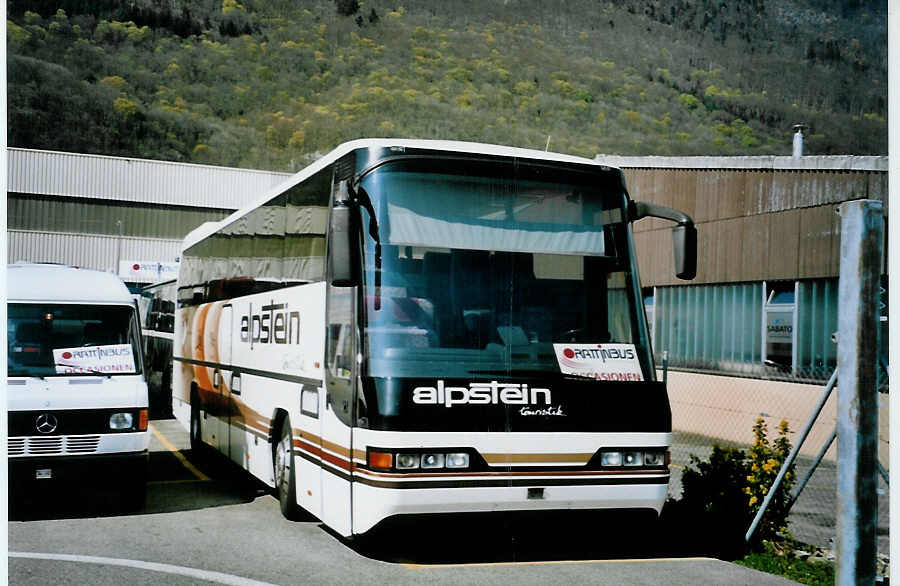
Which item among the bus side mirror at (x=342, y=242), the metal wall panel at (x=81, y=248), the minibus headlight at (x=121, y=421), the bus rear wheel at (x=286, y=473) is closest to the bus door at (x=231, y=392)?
the bus rear wheel at (x=286, y=473)

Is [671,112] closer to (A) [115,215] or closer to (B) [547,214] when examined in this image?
(B) [547,214]

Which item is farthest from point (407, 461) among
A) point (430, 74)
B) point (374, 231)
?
point (430, 74)

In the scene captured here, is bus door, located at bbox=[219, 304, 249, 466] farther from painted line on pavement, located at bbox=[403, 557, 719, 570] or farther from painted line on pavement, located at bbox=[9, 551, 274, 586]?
painted line on pavement, located at bbox=[403, 557, 719, 570]

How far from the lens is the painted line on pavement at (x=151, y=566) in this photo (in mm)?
5633

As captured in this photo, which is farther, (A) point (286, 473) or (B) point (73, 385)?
(A) point (286, 473)

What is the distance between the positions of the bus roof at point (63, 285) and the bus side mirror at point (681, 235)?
3.84 meters

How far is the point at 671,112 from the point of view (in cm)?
787

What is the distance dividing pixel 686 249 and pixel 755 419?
519 cm

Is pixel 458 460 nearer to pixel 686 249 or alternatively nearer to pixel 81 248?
pixel 686 249

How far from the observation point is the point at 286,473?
7426 millimetres

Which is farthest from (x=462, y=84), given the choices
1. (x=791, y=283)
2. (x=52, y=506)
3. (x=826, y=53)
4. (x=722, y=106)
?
(x=791, y=283)

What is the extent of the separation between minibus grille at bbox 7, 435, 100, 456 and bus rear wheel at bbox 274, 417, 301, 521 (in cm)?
130

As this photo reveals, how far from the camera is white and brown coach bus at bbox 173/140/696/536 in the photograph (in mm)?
5715

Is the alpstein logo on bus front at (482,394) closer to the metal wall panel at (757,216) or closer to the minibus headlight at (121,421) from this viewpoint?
the minibus headlight at (121,421)
